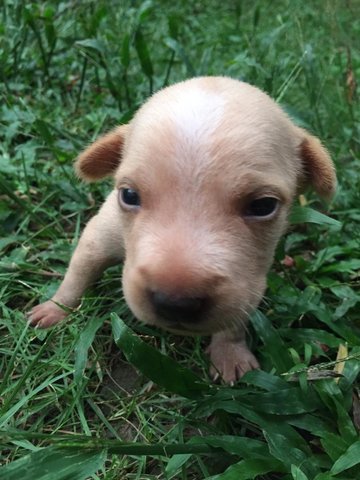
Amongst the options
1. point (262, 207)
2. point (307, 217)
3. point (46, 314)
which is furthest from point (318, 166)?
point (46, 314)

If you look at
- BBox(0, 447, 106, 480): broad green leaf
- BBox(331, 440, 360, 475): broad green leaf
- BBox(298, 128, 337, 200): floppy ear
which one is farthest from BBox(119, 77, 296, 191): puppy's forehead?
BBox(331, 440, 360, 475): broad green leaf

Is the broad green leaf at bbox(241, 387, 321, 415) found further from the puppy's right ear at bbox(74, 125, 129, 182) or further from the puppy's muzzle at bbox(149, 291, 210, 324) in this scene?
the puppy's right ear at bbox(74, 125, 129, 182)

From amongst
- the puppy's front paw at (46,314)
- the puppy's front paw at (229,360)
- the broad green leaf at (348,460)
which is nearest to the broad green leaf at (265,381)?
the puppy's front paw at (229,360)

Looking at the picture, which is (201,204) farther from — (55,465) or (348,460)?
(348,460)

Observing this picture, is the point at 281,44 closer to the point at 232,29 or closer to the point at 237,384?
the point at 232,29

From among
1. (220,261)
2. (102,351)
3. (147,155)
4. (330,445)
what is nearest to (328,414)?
(330,445)
